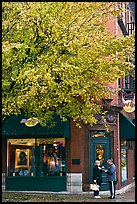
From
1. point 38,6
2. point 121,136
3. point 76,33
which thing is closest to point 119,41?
point 76,33

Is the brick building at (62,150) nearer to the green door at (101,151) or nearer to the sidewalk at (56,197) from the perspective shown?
the green door at (101,151)

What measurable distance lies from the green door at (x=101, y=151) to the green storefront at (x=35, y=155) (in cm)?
131

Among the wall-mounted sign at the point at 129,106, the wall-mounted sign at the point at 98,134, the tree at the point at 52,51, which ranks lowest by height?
the wall-mounted sign at the point at 98,134

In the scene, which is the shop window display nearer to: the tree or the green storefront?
the green storefront

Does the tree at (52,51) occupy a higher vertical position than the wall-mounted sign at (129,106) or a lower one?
higher

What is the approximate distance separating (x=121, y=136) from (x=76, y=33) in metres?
8.80

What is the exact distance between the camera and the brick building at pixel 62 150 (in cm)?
1877

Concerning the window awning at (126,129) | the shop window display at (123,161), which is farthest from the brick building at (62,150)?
the shop window display at (123,161)

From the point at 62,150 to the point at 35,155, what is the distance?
1408 mm

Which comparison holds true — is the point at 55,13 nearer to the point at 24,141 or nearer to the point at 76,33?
the point at 76,33

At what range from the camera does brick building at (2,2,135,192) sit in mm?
18766

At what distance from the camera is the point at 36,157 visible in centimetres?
1962

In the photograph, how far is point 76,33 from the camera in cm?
1323

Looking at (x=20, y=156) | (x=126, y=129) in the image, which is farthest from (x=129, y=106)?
(x=20, y=156)
